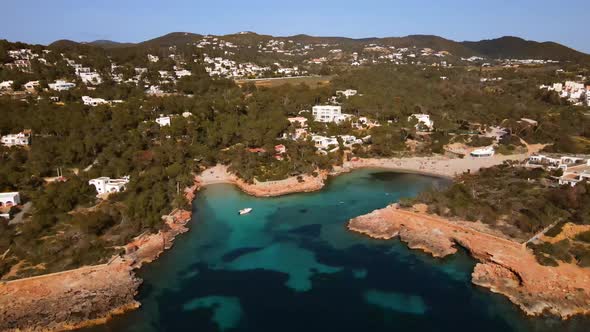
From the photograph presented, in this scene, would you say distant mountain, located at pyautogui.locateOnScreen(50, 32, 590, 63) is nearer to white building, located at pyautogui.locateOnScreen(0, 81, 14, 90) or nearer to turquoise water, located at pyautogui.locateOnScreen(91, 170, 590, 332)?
white building, located at pyautogui.locateOnScreen(0, 81, 14, 90)

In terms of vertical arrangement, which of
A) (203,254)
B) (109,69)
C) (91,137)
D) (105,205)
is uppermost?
(109,69)

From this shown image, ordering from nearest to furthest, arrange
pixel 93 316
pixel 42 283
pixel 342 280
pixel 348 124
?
pixel 93 316 < pixel 42 283 < pixel 342 280 < pixel 348 124

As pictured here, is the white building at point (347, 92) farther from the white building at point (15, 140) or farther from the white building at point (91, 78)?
the white building at point (15, 140)

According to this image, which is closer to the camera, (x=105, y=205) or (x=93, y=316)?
(x=93, y=316)

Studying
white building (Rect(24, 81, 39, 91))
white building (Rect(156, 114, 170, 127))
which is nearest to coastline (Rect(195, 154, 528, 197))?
white building (Rect(156, 114, 170, 127))

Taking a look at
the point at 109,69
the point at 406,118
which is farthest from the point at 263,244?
the point at 109,69

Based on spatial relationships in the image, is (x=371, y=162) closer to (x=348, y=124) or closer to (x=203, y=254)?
(x=348, y=124)
